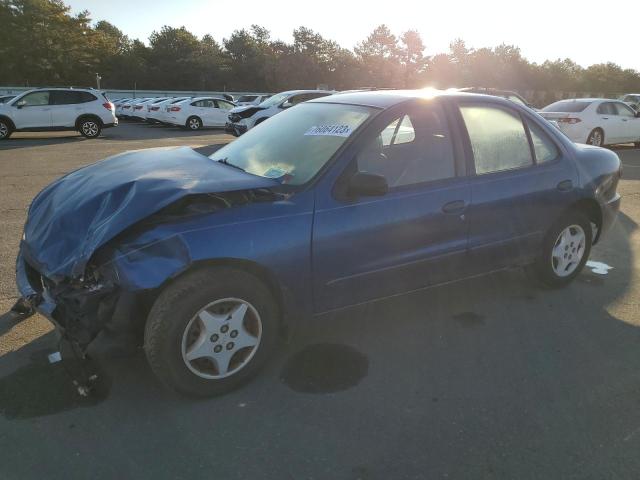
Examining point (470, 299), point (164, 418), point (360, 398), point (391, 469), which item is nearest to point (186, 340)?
point (164, 418)

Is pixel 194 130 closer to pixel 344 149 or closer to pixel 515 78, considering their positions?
pixel 344 149

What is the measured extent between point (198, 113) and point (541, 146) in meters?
20.0

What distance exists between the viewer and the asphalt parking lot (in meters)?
2.35

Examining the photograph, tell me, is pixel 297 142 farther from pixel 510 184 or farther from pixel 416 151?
pixel 510 184

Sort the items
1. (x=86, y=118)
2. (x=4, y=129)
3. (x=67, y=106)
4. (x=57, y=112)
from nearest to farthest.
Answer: (x=4, y=129)
(x=57, y=112)
(x=67, y=106)
(x=86, y=118)

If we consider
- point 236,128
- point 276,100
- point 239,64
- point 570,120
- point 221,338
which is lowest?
point 221,338

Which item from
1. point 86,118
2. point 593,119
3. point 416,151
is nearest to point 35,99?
point 86,118

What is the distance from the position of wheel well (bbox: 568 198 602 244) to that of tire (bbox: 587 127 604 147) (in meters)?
10.9

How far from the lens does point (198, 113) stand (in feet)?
72.9

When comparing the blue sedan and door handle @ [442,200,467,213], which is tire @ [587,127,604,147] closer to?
the blue sedan

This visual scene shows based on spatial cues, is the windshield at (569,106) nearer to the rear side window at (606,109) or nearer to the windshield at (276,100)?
the rear side window at (606,109)

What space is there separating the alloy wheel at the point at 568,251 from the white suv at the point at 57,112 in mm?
17196

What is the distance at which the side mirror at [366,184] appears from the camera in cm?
296

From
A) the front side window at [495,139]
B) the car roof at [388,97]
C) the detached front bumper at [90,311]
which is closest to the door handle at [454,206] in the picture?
the front side window at [495,139]
